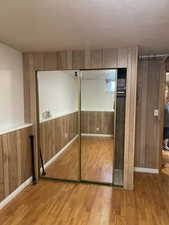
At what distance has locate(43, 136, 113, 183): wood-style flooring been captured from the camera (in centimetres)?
290

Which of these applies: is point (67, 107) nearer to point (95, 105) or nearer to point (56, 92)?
point (56, 92)

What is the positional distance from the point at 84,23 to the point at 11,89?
1.55m

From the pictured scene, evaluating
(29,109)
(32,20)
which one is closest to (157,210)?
(29,109)

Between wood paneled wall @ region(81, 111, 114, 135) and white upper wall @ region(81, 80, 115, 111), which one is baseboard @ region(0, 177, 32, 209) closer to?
wood paneled wall @ region(81, 111, 114, 135)

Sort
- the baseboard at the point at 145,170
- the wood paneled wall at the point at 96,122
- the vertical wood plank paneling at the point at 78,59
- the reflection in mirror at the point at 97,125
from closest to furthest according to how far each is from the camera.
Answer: the vertical wood plank paneling at the point at 78,59
the reflection in mirror at the point at 97,125
the wood paneled wall at the point at 96,122
the baseboard at the point at 145,170

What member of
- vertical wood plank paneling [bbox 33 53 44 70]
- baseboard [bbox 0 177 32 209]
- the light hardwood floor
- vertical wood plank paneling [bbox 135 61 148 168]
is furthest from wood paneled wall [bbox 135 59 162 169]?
baseboard [bbox 0 177 32 209]

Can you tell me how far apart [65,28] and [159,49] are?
1.56 meters

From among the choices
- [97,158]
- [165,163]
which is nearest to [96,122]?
[97,158]

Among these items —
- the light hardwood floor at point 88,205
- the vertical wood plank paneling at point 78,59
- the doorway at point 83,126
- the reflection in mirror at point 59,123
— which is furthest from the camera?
the reflection in mirror at point 59,123

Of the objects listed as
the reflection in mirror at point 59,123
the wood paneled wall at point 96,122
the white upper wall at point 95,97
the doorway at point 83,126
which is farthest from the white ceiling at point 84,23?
the wood paneled wall at point 96,122

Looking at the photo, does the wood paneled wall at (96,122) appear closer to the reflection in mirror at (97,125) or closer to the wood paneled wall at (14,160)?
the reflection in mirror at (97,125)

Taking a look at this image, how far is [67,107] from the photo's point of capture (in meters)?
3.59

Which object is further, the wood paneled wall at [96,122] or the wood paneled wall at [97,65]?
the wood paneled wall at [96,122]

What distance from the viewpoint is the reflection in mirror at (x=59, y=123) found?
3021mm
